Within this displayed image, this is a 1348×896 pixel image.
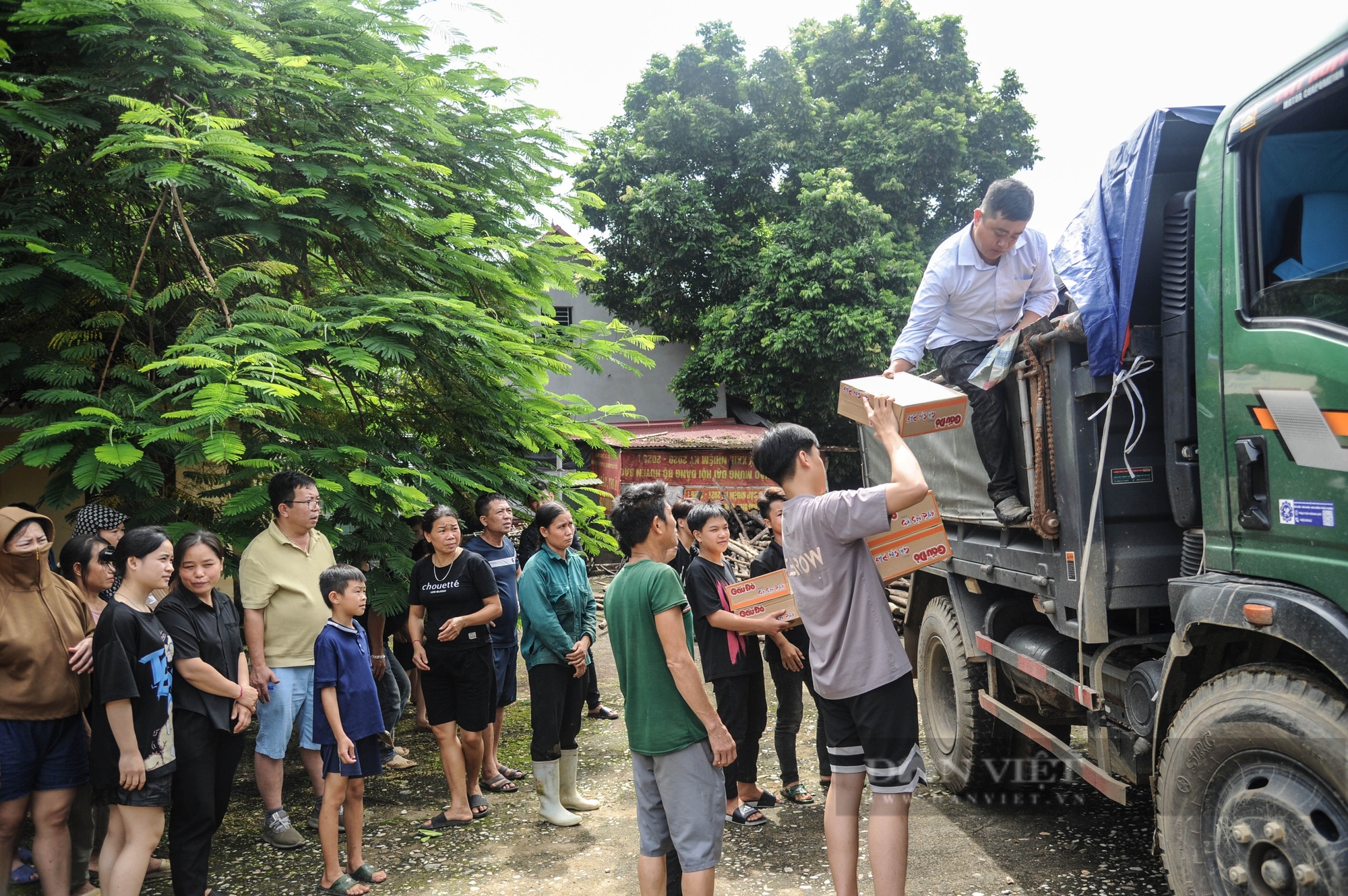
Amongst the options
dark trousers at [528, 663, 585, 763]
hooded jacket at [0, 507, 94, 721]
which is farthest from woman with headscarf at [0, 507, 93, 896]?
dark trousers at [528, 663, 585, 763]

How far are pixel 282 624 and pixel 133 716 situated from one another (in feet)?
3.71

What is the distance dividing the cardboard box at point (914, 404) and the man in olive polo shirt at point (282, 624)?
2.92 metres

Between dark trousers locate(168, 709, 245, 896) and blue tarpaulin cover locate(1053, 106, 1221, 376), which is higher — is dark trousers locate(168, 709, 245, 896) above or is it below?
below

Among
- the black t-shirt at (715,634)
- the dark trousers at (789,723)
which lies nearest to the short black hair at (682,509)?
the black t-shirt at (715,634)

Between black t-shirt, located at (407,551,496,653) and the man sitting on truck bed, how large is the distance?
271 cm

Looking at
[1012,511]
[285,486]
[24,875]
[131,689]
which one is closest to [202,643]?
[131,689]

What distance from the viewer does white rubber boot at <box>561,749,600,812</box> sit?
536cm

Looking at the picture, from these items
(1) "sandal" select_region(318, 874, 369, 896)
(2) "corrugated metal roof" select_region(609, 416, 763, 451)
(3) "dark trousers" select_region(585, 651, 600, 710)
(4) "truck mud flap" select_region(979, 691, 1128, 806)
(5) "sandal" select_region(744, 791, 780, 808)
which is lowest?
(3) "dark trousers" select_region(585, 651, 600, 710)

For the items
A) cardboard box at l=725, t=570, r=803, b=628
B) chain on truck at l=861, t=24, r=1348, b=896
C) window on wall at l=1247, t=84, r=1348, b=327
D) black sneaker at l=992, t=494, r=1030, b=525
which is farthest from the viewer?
cardboard box at l=725, t=570, r=803, b=628

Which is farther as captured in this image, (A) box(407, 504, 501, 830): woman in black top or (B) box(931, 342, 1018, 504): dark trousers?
(A) box(407, 504, 501, 830): woman in black top

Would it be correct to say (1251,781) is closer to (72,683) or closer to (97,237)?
(72,683)

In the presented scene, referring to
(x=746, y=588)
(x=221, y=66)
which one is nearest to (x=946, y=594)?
(x=746, y=588)

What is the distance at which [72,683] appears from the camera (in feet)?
13.3

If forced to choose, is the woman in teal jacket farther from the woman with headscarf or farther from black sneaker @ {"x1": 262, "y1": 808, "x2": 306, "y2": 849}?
the woman with headscarf
